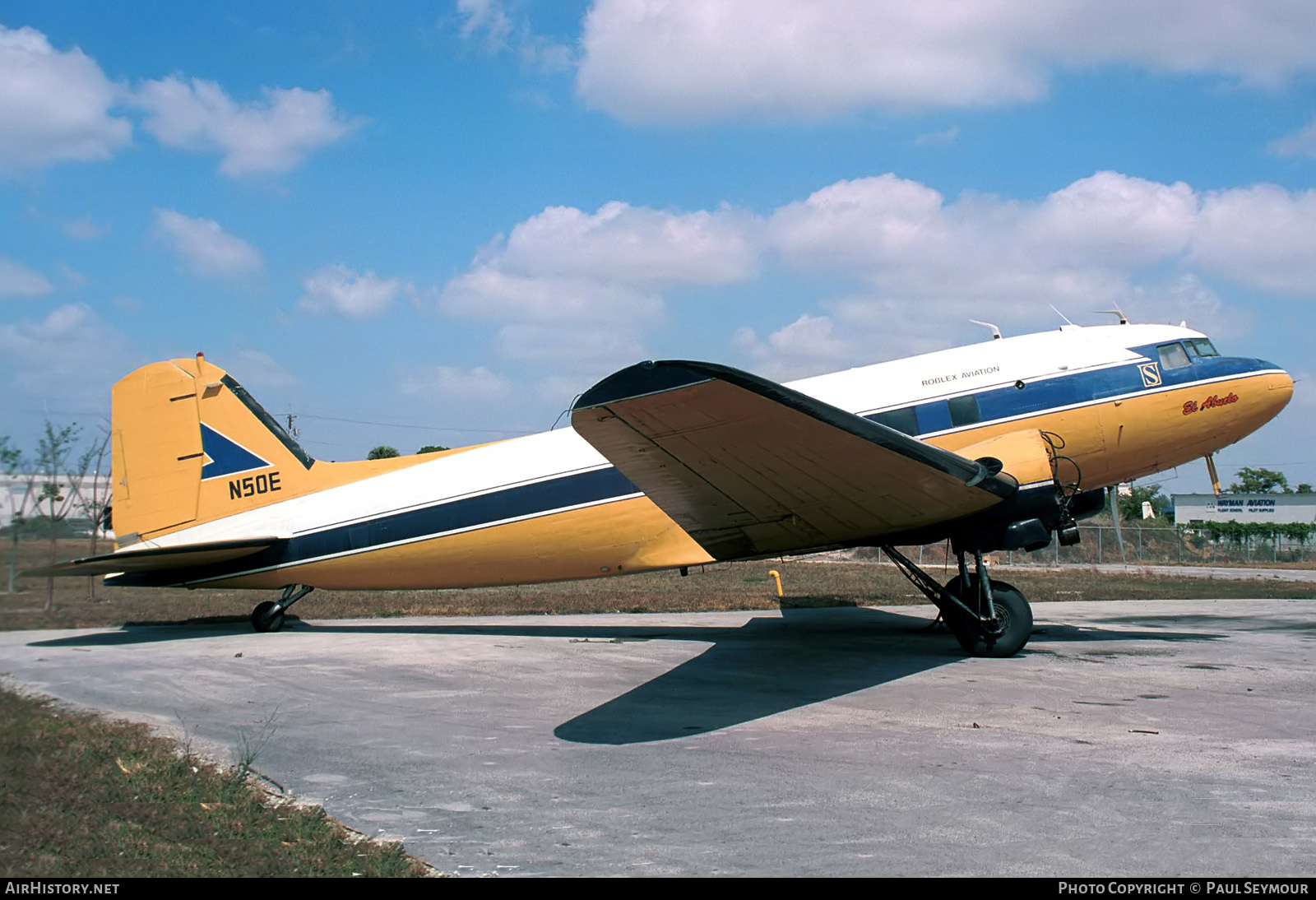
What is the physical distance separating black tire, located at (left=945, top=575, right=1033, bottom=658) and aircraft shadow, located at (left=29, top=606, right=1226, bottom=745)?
10.3 inches

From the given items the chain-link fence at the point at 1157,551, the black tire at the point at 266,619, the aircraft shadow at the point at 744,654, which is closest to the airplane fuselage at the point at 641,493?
the black tire at the point at 266,619

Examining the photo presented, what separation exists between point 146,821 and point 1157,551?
168 feet

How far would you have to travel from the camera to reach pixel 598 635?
1445cm

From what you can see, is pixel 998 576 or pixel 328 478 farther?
pixel 998 576

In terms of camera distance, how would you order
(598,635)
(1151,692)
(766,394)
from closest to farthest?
(766,394)
(1151,692)
(598,635)

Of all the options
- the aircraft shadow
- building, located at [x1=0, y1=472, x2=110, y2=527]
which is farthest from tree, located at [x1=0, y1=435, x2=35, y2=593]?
the aircraft shadow

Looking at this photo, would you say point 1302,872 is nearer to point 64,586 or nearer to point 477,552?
point 477,552

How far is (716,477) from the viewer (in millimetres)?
9695

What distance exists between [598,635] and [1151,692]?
7973 mm

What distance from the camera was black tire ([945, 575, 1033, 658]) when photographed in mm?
11406

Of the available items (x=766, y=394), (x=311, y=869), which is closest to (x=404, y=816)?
(x=311, y=869)

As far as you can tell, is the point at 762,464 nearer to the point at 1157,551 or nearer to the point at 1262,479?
the point at 1157,551

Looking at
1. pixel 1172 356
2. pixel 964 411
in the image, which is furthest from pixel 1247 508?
pixel 964 411

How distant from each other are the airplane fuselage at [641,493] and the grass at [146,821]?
6656 mm
